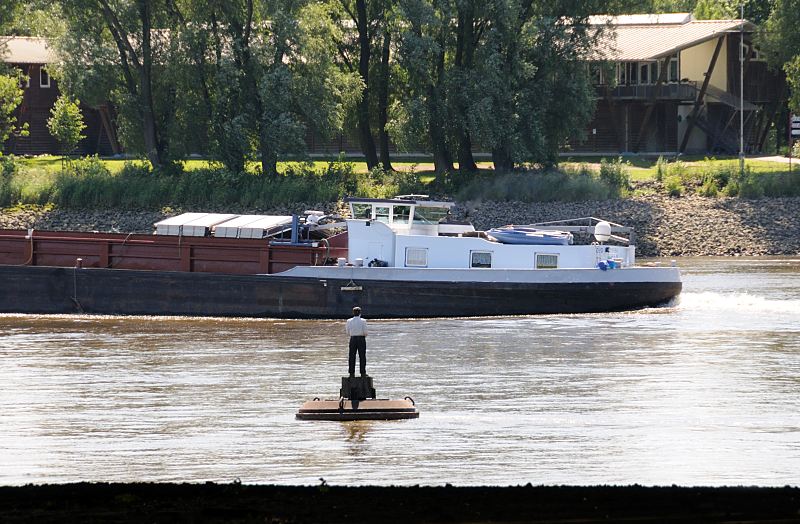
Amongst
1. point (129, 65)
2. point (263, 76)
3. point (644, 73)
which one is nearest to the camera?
point (263, 76)

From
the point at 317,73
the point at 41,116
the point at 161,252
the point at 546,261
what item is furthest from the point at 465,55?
the point at 41,116

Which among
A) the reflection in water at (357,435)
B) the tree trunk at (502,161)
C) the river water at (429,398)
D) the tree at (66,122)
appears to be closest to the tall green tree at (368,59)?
the tree trunk at (502,161)

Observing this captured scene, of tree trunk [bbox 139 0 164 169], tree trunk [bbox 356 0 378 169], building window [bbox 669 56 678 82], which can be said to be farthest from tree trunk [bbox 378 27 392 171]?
building window [bbox 669 56 678 82]

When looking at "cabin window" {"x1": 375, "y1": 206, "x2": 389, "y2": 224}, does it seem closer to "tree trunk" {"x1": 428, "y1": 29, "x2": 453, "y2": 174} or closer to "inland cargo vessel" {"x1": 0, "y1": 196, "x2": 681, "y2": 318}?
"inland cargo vessel" {"x1": 0, "y1": 196, "x2": 681, "y2": 318}

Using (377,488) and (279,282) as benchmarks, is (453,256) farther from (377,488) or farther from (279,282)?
(377,488)

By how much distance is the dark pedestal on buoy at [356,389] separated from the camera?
24250 millimetres

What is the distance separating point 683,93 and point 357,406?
58.4 metres

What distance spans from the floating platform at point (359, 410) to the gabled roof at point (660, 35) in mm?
52259

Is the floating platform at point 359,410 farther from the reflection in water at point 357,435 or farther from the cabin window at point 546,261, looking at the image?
the cabin window at point 546,261

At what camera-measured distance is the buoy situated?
77.5ft

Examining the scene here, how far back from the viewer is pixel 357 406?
77.9ft

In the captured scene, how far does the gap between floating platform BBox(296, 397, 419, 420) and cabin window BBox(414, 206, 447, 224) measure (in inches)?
638

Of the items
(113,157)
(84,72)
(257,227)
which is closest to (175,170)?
(84,72)

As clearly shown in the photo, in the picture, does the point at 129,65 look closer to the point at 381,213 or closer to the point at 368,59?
the point at 368,59
